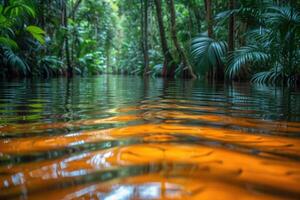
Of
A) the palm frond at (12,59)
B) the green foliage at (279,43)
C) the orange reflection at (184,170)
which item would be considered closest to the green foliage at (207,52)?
the green foliage at (279,43)

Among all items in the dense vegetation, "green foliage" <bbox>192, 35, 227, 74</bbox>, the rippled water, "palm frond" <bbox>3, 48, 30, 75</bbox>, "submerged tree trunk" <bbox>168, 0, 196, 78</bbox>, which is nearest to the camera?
the rippled water

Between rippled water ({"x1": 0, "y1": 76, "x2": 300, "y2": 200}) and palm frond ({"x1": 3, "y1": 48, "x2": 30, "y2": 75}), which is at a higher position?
palm frond ({"x1": 3, "y1": 48, "x2": 30, "y2": 75})

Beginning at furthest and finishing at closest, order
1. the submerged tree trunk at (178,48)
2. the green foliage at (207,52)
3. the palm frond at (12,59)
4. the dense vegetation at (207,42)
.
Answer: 1. the submerged tree trunk at (178,48)
2. the palm frond at (12,59)
3. the green foliage at (207,52)
4. the dense vegetation at (207,42)

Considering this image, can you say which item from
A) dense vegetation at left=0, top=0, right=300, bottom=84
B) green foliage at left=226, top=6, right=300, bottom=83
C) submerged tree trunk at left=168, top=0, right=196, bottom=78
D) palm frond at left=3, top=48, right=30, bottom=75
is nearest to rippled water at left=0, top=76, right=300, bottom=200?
green foliage at left=226, top=6, right=300, bottom=83

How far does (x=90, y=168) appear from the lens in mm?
775

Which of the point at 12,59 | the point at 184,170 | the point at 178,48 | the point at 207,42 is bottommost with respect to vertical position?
the point at 184,170

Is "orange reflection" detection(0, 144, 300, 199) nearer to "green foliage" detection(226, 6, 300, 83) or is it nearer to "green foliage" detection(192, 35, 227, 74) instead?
"green foliage" detection(226, 6, 300, 83)

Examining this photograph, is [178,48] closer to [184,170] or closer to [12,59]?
[12,59]

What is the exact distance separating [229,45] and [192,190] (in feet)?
27.0

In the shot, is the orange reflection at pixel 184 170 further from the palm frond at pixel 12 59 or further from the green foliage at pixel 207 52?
the palm frond at pixel 12 59

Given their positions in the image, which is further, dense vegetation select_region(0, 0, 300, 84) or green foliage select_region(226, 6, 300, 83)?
dense vegetation select_region(0, 0, 300, 84)

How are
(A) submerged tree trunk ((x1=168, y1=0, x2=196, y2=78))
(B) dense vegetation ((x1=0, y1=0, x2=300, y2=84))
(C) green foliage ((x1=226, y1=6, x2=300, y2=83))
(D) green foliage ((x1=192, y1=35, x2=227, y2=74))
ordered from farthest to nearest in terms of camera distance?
(A) submerged tree trunk ((x1=168, y1=0, x2=196, y2=78))
(D) green foliage ((x1=192, y1=35, x2=227, y2=74))
(B) dense vegetation ((x1=0, y1=0, x2=300, y2=84))
(C) green foliage ((x1=226, y1=6, x2=300, y2=83))

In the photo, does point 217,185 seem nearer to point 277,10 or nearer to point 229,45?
point 277,10

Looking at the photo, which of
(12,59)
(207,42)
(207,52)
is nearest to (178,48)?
(207,42)
